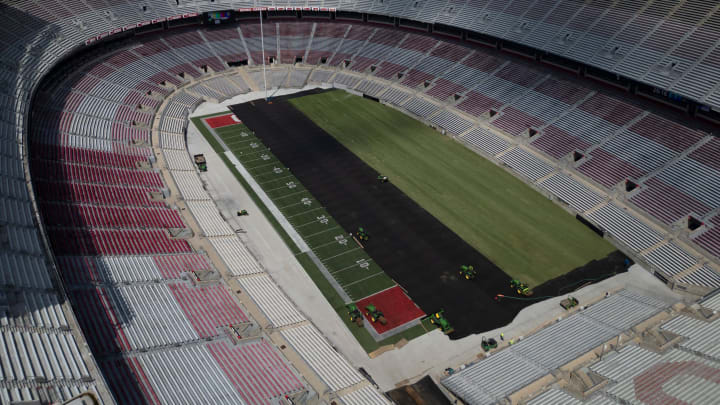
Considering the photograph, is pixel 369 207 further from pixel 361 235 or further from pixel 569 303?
pixel 569 303

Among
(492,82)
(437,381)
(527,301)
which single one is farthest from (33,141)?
(492,82)

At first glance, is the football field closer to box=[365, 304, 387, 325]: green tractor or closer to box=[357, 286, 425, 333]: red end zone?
box=[357, 286, 425, 333]: red end zone

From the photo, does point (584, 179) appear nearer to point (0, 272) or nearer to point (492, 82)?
point (492, 82)

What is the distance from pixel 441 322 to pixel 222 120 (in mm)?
38464

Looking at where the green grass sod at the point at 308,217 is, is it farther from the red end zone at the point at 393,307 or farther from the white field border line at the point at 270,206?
the red end zone at the point at 393,307

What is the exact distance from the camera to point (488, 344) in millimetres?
31172

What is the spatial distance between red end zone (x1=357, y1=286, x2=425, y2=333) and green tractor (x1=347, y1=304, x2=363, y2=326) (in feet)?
1.74

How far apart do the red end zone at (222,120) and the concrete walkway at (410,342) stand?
54.7ft

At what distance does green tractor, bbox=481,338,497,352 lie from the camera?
31.0 metres

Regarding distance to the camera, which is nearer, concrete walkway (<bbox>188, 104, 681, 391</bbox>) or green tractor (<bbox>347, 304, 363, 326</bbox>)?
concrete walkway (<bbox>188, 104, 681, 391</bbox>)

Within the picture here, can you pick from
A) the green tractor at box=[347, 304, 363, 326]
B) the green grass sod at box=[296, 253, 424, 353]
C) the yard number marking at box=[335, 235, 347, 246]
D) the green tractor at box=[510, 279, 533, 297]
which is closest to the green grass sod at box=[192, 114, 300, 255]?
the green grass sod at box=[296, 253, 424, 353]

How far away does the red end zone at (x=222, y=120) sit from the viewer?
192 feet

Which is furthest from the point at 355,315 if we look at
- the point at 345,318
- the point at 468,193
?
the point at 468,193

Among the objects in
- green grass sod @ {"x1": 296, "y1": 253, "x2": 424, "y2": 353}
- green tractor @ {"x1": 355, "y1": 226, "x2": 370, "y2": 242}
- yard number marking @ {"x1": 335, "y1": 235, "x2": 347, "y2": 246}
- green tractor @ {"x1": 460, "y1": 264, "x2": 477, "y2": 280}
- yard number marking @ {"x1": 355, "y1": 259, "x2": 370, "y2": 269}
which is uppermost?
green tractor @ {"x1": 460, "y1": 264, "x2": 477, "y2": 280}
